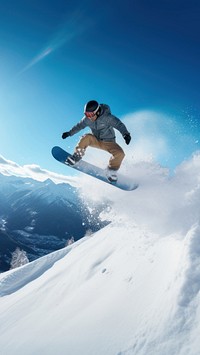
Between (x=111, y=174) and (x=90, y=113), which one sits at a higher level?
(x=90, y=113)

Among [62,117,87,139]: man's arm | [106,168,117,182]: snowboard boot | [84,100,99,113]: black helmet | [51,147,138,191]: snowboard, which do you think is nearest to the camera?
[84,100,99,113]: black helmet

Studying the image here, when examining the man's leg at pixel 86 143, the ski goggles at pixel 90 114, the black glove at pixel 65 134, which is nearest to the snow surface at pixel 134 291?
the man's leg at pixel 86 143

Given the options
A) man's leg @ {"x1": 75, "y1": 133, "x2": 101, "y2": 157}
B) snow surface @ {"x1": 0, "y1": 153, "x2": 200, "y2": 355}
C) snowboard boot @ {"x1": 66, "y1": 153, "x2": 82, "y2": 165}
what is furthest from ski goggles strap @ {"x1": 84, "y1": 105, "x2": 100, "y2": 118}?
snow surface @ {"x1": 0, "y1": 153, "x2": 200, "y2": 355}

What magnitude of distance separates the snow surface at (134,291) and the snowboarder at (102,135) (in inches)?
80.8

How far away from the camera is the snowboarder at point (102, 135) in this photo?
902cm

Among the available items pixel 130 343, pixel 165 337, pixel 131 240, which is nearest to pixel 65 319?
pixel 130 343

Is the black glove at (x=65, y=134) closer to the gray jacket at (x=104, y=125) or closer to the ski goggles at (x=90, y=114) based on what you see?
the gray jacket at (x=104, y=125)

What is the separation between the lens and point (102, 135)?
31.8 ft

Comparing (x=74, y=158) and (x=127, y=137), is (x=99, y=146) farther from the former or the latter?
(x=127, y=137)

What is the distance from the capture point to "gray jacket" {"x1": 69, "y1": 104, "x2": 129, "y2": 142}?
906 cm

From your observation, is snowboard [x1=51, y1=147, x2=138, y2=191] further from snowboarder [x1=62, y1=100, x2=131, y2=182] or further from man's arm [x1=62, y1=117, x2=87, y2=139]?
man's arm [x1=62, y1=117, x2=87, y2=139]

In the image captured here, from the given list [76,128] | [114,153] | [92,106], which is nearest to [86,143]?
[76,128]

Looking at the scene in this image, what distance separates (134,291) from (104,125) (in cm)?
461

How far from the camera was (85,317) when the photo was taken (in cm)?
802
